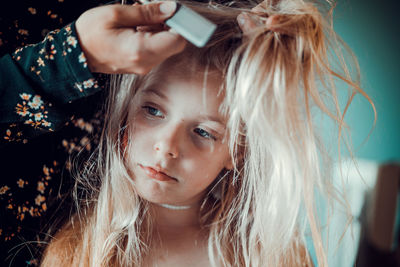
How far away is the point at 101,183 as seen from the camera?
793 millimetres

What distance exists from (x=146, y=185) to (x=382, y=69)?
1.63 meters

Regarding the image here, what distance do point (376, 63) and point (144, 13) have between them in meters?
1.65

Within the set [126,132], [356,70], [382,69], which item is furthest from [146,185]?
[382,69]

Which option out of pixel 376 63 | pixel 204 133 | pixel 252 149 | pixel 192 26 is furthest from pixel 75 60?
pixel 376 63

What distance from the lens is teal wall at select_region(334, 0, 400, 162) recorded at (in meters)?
1.74

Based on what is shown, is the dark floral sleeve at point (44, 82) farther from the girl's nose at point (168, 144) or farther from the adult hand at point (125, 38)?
the girl's nose at point (168, 144)

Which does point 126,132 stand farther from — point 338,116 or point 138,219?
point 338,116

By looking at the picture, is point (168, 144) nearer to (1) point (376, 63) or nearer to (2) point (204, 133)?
(2) point (204, 133)

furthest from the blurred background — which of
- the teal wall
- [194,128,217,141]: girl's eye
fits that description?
[194,128,217,141]: girl's eye

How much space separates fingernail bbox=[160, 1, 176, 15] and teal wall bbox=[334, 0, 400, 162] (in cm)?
135

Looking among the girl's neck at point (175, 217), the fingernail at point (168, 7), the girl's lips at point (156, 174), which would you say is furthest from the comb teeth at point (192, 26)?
the girl's neck at point (175, 217)

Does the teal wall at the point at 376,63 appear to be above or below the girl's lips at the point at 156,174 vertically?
below

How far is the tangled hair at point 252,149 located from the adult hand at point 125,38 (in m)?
0.16

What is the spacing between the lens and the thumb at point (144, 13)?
1.75ft
